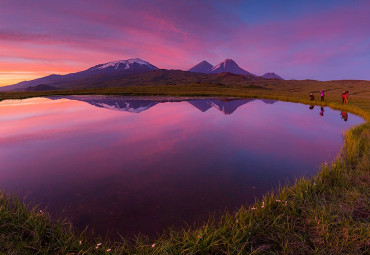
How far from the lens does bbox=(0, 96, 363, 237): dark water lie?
6305 millimetres

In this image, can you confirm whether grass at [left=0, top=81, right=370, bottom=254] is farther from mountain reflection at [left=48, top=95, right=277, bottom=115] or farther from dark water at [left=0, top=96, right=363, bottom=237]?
mountain reflection at [left=48, top=95, right=277, bottom=115]

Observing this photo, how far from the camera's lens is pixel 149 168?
9.41 metres

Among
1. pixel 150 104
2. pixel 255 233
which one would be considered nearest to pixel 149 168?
pixel 255 233

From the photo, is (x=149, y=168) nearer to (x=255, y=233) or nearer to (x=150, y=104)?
(x=255, y=233)

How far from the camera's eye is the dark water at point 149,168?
6305 millimetres

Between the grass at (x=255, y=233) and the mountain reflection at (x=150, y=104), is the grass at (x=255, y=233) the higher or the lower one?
the lower one

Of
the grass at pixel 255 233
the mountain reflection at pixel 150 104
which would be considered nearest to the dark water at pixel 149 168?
the grass at pixel 255 233

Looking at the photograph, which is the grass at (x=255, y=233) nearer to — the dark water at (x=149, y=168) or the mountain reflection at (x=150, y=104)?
the dark water at (x=149, y=168)

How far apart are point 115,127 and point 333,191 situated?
15.7 meters

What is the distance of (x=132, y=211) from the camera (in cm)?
623

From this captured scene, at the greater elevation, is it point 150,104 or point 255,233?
point 150,104

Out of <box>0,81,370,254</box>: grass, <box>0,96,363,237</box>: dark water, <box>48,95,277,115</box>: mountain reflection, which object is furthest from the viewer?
<box>48,95,277,115</box>: mountain reflection

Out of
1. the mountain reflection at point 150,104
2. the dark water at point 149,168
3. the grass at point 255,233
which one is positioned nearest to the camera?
the grass at point 255,233

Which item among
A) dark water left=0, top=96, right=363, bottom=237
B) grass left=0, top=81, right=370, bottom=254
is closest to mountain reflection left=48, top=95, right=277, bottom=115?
dark water left=0, top=96, right=363, bottom=237
